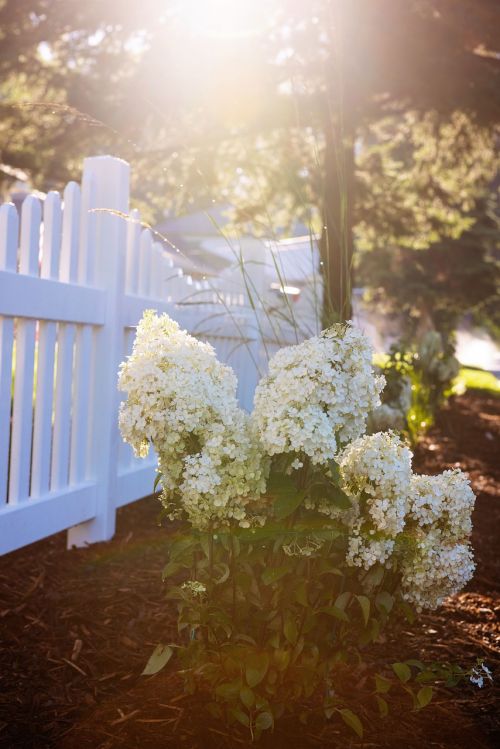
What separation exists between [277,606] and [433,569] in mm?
362

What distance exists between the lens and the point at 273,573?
1590mm

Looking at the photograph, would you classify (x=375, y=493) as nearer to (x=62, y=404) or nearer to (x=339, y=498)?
(x=339, y=498)

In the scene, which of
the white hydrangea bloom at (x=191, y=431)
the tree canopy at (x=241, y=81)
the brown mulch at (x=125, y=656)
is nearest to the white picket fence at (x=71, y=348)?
the brown mulch at (x=125, y=656)

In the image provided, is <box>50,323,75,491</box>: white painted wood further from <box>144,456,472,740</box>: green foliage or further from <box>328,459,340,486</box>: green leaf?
<box>328,459,340,486</box>: green leaf

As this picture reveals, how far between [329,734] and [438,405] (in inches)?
223

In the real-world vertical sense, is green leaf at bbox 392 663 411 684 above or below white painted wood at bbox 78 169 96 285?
below

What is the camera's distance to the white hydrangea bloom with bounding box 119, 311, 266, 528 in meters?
1.56

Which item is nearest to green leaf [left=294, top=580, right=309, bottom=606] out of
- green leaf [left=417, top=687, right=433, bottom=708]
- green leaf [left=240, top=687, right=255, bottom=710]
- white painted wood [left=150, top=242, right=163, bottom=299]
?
green leaf [left=240, top=687, right=255, bottom=710]

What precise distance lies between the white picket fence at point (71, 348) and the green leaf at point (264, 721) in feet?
3.92

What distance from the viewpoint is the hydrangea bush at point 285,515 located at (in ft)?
5.15

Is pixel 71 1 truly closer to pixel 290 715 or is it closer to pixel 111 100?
pixel 111 100

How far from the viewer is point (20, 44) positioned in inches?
289

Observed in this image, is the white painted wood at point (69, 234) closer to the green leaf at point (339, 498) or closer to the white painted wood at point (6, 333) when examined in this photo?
the white painted wood at point (6, 333)

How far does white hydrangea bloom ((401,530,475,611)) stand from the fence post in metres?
1.83
